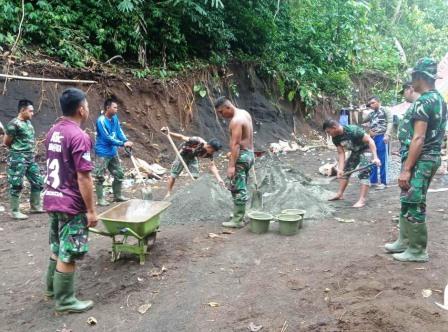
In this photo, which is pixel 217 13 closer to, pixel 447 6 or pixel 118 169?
pixel 118 169

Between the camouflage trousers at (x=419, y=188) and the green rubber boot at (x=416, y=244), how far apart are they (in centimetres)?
8

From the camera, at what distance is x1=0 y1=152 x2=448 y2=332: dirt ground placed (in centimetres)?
370

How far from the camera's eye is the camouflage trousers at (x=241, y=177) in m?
6.34

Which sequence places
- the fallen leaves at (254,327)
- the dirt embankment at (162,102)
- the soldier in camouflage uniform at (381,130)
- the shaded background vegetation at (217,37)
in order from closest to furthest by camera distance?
the fallen leaves at (254,327)
the soldier in camouflage uniform at (381,130)
the dirt embankment at (162,102)
the shaded background vegetation at (217,37)

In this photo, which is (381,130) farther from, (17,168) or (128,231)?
(17,168)

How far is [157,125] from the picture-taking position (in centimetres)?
1191

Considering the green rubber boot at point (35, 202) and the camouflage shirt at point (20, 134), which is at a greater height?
the camouflage shirt at point (20, 134)

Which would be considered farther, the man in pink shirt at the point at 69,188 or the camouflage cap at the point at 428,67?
the camouflage cap at the point at 428,67

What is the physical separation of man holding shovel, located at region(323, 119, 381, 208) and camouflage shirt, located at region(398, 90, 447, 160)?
2.72 m

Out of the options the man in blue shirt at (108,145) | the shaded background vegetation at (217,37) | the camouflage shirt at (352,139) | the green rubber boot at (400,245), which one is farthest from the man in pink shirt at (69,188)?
the shaded background vegetation at (217,37)

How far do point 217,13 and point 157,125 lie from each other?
4693mm

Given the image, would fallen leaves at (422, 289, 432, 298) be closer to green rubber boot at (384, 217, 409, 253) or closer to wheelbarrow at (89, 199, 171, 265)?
green rubber boot at (384, 217, 409, 253)

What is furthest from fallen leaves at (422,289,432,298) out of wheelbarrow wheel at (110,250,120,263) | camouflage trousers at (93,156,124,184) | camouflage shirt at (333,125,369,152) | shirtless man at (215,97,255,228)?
camouflage trousers at (93,156,124,184)

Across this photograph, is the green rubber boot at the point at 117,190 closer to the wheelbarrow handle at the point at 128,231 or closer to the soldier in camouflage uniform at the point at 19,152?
the soldier in camouflage uniform at the point at 19,152
